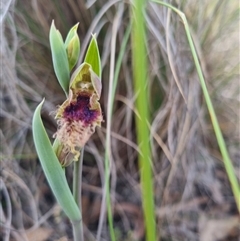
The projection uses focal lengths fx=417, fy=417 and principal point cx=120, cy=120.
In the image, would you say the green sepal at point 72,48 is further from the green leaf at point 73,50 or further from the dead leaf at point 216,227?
the dead leaf at point 216,227

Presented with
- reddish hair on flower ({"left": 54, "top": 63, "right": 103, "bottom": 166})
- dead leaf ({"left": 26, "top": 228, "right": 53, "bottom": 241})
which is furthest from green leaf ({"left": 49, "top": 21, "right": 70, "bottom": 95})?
dead leaf ({"left": 26, "top": 228, "right": 53, "bottom": 241})

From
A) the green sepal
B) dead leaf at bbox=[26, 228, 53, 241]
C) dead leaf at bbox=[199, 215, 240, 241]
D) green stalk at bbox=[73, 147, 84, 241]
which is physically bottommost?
dead leaf at bbox=[199, 215, 240, 241]

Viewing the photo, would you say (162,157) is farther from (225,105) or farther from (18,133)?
(18,133)

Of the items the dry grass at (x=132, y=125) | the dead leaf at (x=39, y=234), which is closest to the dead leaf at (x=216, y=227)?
the dry grass at (x=132, y=125)

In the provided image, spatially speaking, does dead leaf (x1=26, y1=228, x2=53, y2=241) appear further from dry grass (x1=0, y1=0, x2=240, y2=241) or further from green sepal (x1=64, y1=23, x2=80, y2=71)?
green sepal (x1=64, y1=23, x2=80, y2=71)

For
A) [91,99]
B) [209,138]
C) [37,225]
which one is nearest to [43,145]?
[91,99]

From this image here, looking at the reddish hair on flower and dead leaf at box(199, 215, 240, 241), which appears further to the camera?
dead leaf at box(199, 215, 240, 241)
